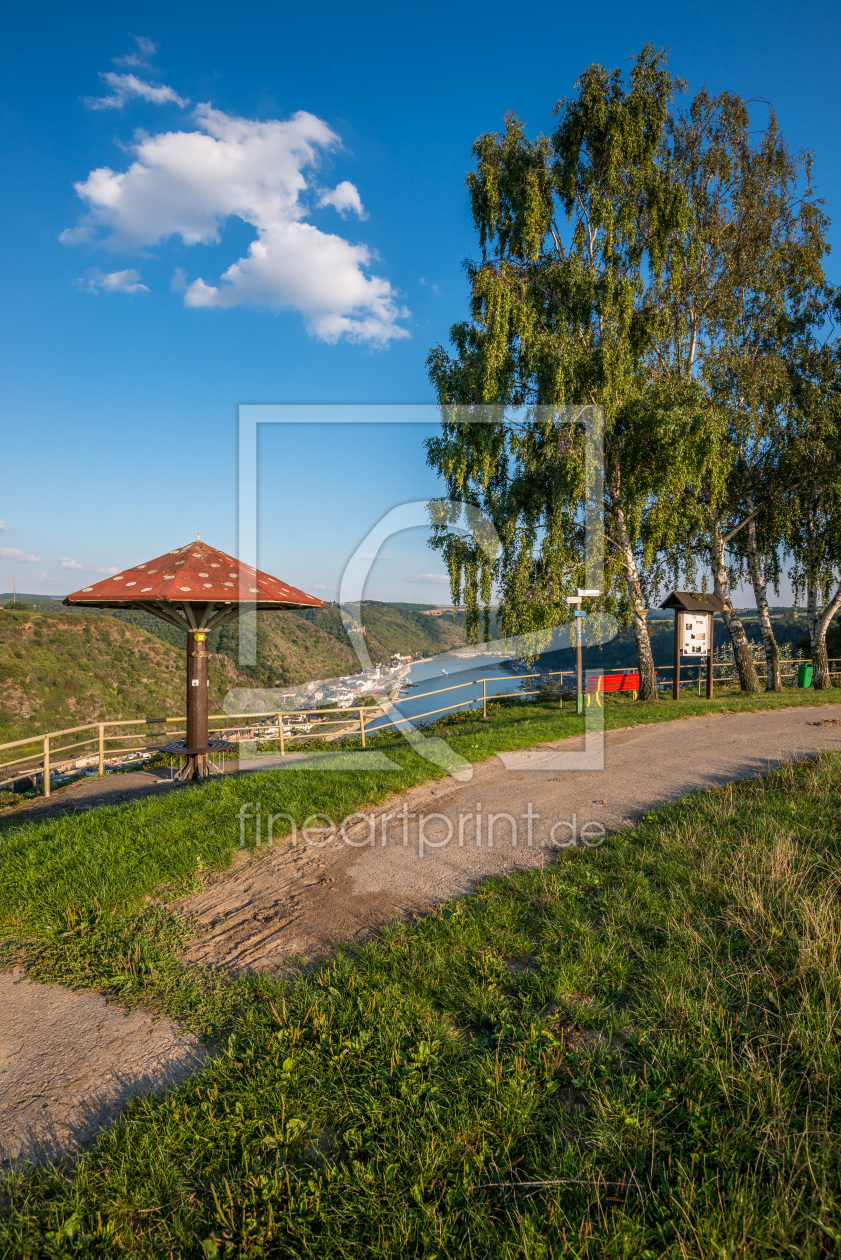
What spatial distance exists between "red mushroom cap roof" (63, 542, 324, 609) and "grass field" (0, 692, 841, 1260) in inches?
179

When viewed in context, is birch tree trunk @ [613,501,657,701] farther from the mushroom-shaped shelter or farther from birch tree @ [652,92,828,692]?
the mushroom-shaped shelter

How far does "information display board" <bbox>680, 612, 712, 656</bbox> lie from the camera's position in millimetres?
15859

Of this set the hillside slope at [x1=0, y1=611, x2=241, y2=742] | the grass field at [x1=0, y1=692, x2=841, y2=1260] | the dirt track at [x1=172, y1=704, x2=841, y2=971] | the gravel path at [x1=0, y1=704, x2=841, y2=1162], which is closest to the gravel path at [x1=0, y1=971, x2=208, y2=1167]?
the gravel path at [x1=0, y1=704, x2=841, y2=1162]

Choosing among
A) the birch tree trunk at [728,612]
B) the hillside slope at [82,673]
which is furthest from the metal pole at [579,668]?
the hillside slope at [82,673]

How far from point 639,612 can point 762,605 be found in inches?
255

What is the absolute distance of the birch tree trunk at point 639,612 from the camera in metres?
15.6

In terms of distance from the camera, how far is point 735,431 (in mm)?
17453

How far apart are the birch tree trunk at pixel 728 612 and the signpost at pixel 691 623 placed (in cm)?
241

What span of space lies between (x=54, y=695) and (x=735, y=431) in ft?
205

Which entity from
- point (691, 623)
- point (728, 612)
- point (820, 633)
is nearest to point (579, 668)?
point (691, 623)

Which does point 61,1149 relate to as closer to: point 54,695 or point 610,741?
point 610,741

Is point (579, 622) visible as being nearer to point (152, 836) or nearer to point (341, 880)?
point (341, 880)

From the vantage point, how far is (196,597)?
8547 mm

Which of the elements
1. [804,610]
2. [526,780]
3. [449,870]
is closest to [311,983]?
[449,870]
